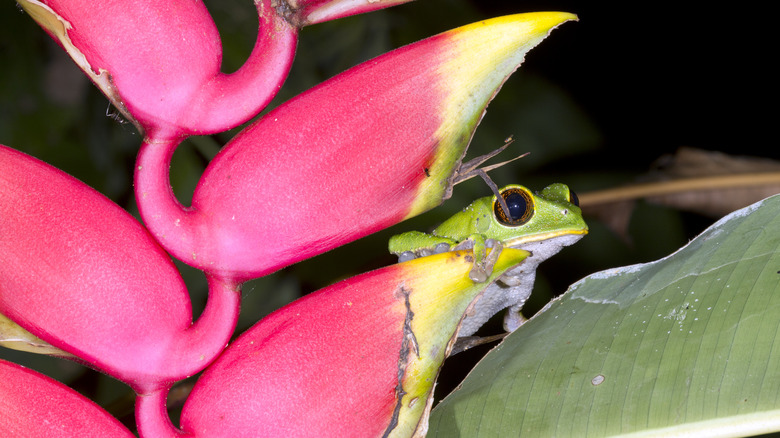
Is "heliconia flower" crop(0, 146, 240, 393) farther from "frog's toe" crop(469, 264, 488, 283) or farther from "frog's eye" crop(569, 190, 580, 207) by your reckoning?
"frog's eye" crop(569, 190, 580, 207)

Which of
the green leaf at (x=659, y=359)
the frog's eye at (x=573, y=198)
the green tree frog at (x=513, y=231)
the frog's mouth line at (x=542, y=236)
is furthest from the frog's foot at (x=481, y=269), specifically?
the frog's eye at (x=573, y=198)

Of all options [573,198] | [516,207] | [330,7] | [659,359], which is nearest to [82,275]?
[330,7]

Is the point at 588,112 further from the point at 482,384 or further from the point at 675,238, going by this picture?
the point at 482,384

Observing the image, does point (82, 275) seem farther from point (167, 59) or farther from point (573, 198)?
point (573, 198)

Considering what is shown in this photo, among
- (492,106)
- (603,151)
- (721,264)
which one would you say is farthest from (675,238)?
(721,264)

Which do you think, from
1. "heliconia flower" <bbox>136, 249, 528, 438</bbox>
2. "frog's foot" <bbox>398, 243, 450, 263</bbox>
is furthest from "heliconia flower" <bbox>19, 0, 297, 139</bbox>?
"frog's foot" <bbox>398, 243, 450, 263</bbox>

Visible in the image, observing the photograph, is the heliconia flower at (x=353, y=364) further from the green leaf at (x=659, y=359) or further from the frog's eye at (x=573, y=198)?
the frog's eye at (x=573, y=198)

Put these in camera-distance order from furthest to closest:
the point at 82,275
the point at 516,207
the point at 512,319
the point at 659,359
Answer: the point at 512,319 → the point at 516,207 → the point at 659,359 → the point at 82,275
